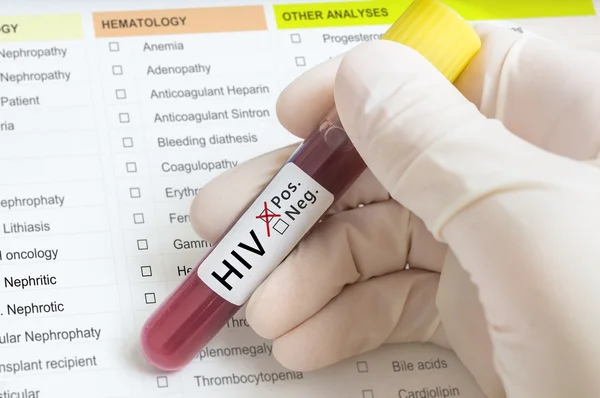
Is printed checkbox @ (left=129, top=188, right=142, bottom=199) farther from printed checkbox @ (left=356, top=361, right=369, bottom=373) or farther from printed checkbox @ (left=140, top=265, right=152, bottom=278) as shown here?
printed checkbox @ (left=356, top=361, right=369, bottom=373)

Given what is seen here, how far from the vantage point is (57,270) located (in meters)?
0.55

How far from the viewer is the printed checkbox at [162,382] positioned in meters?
0.53

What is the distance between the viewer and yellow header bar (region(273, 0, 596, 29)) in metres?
0.68

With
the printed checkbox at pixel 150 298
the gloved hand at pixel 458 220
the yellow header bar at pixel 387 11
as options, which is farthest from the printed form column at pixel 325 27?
the printed checkbox at pixel 150 298

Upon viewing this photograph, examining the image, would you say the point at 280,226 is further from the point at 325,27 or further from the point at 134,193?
the point at 325,27

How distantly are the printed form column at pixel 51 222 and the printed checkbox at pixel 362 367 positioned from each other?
157mm

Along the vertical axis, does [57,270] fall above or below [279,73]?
below

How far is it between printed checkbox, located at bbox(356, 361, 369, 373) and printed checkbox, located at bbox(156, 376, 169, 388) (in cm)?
13

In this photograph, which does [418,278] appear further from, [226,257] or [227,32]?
[227,32]

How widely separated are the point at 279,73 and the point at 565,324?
13.1 inches

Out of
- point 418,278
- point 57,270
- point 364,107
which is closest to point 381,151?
point 364,107

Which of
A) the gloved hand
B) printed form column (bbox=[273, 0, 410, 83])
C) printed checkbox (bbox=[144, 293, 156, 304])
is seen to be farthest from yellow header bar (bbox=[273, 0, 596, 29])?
printed checkbox (bbox=[144, 293, 156, 304])

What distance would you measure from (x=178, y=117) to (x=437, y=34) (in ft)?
0.72

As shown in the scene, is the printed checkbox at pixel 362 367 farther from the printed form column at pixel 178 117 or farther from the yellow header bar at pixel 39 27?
the yellow header bar at pixel 39 27
